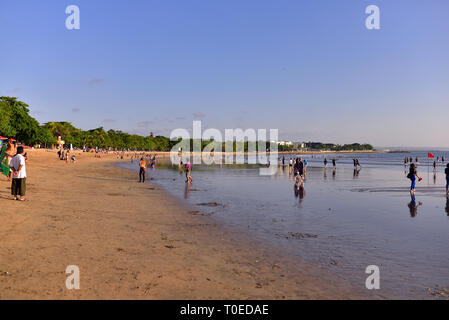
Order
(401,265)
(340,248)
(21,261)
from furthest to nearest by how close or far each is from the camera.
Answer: (340,248) < (401,265) < (21,261)

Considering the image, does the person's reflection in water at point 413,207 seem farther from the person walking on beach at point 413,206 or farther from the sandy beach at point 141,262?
the sandy beach at point 141,262

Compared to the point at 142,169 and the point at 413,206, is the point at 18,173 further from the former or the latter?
the point at 413,206

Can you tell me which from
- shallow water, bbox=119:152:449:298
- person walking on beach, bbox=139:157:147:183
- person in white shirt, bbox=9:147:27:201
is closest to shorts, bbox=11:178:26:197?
person in white shirt, bbox=9:147:27:201

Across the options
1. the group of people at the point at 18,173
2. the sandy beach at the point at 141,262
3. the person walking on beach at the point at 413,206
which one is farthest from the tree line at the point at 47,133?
the person walking on beach at the point at 413,206

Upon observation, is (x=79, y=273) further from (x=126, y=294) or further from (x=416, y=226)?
(x=416, y=226)

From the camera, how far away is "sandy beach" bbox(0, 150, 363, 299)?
Result: 5.02 m

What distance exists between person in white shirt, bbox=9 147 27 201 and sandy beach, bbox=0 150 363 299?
3.93 ft

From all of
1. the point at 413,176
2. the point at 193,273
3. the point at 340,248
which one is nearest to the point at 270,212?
the point at 340,248

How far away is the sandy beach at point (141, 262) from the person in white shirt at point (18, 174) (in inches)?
47.1

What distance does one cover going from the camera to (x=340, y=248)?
314 inches

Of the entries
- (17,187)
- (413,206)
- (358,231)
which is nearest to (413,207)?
(413,206)

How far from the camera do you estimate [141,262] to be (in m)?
6.35

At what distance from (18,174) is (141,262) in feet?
27.8

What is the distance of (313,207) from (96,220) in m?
9.49
